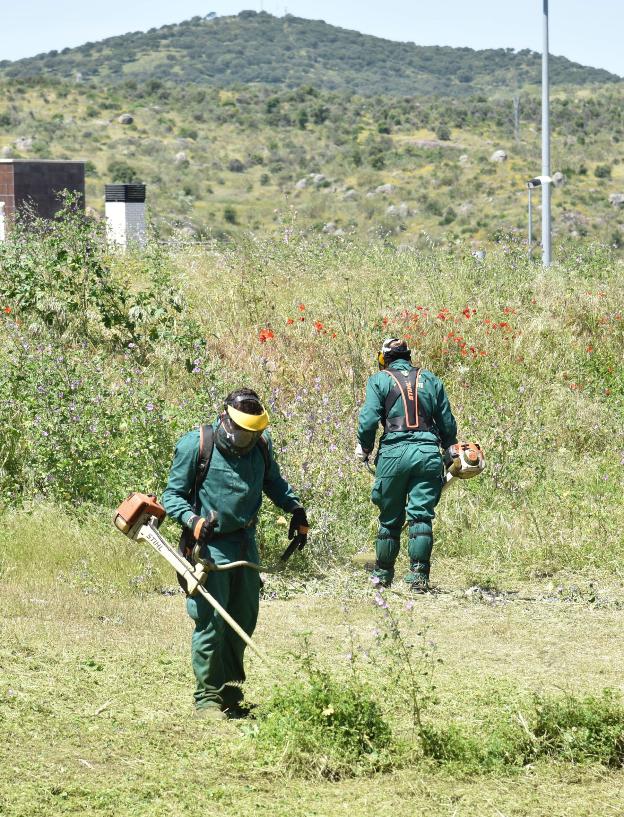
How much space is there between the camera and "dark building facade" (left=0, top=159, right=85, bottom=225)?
83.6 feet

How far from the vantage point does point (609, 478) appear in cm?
1149

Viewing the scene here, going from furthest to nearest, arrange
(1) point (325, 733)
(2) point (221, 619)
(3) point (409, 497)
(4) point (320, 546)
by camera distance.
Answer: (4) point (320, 546)
(3) point (409, 497)
(2) point (221, 619)
(1) point (325, 733)

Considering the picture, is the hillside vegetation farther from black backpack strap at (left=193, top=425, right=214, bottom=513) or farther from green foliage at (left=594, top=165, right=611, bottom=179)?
black backpack strap at (left=193, top=425, right=214, bottom=513)

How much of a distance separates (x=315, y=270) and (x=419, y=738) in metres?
11.0

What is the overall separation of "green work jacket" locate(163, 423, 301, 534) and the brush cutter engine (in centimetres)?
288

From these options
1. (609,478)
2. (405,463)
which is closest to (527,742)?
(405,463)

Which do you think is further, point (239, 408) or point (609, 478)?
point (609, 478)

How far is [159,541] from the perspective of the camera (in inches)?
243

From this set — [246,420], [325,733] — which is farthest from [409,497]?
[325,733]

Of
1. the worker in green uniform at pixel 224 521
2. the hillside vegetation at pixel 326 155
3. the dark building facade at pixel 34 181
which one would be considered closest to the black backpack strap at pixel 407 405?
the worker in green uniform at pixel 224 521

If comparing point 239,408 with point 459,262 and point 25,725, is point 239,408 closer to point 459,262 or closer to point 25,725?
point 25,725

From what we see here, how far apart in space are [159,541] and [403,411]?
10.5 feet

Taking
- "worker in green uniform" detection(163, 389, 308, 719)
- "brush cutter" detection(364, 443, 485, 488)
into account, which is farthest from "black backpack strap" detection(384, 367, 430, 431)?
"worker in green uniform" detection(163, 389, 308, 719)

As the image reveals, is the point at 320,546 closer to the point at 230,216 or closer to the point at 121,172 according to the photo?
the point at 230,216
